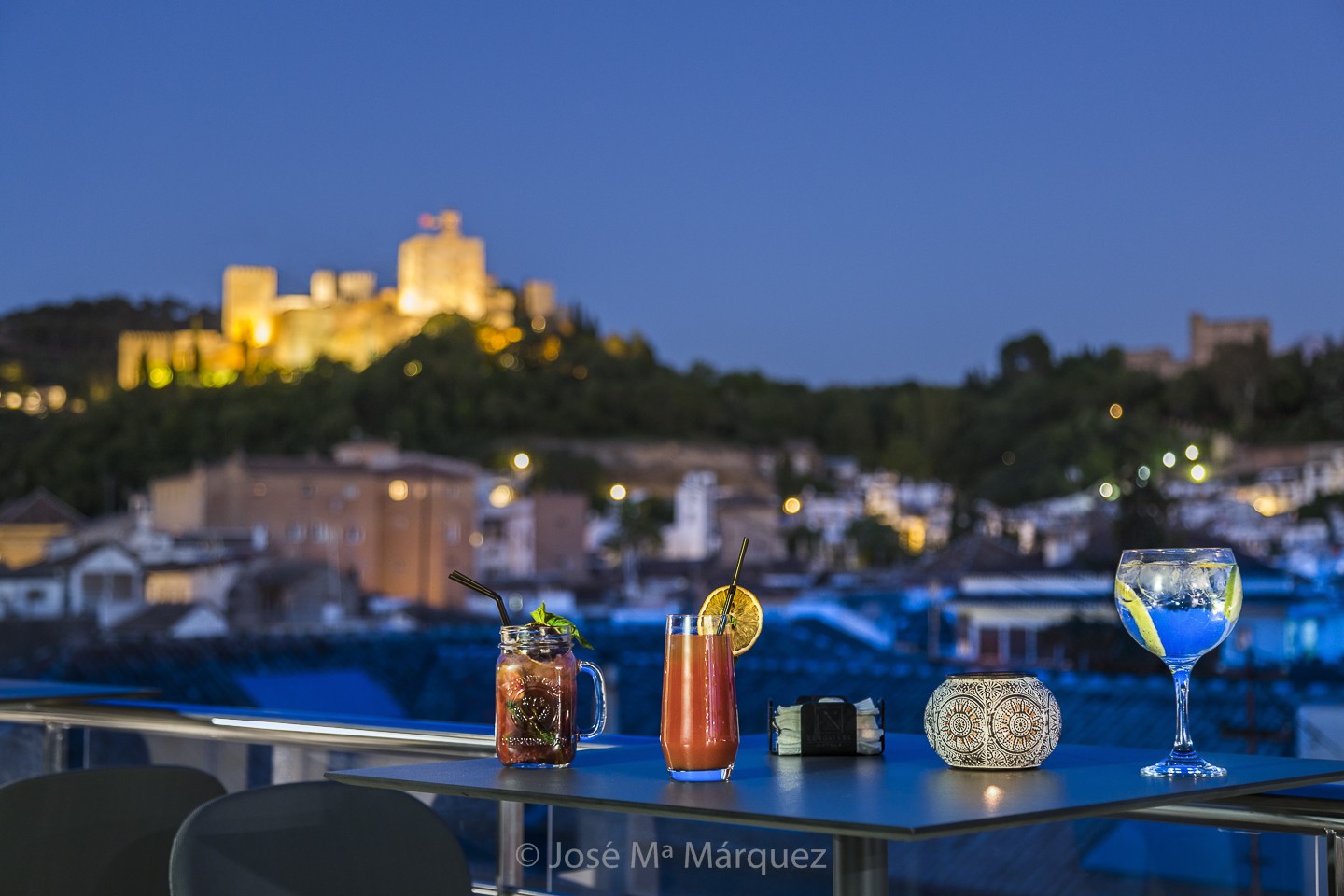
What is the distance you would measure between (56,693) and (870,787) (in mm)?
1854

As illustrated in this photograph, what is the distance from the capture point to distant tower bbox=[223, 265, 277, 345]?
5706cm

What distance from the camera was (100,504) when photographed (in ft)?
142

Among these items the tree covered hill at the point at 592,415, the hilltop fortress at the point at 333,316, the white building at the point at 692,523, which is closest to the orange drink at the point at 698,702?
the tree covered hill at the point at 592,415

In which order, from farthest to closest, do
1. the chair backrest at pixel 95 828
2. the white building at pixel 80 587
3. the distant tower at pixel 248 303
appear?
the distant tower at pixel 248 303, the white building at pixel 80 587, the chair backrest at pixel 95 828

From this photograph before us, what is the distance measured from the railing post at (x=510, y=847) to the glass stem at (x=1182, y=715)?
2.87ft

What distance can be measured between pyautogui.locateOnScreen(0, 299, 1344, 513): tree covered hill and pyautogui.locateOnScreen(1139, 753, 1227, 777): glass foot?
37.0 m

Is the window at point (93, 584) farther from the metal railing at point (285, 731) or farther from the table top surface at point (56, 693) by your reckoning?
the metal railing at point (285, 731)

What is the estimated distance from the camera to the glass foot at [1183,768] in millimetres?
1138

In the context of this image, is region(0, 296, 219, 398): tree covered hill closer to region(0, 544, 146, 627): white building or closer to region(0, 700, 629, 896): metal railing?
region(0, 544, 146, 627): white building

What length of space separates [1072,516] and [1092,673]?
831 inches

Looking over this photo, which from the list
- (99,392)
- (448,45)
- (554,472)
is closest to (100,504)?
(99,392)

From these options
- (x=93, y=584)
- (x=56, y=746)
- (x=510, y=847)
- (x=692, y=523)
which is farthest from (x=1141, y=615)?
(x=692, y=523)

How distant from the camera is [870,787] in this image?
110cm

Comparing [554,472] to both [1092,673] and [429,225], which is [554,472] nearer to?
[429,225]
